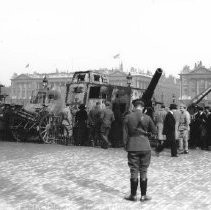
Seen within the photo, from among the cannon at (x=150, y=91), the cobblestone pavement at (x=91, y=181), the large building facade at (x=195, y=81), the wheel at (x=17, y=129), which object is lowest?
the cobblestone pavement at (x=91, y=181)

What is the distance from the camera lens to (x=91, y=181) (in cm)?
813

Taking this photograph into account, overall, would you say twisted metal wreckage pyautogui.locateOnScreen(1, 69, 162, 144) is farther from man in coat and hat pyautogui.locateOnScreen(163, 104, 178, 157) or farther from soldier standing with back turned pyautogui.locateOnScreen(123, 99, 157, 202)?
soldier standing with back turned pyautogui.locateOnScreen(123, 99, 157, 202)

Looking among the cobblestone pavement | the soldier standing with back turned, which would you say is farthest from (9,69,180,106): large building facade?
the soldier standing with back turned

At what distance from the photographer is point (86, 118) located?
1546 centimetres

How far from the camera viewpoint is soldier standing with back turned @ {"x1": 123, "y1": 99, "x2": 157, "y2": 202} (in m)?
6.77

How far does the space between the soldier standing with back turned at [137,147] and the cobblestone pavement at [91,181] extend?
30 centimetres

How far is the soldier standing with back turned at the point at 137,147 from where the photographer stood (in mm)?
6770

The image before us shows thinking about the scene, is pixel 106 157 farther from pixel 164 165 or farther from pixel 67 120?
pixel 67 120

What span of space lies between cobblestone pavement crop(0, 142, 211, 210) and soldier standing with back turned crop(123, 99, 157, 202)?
30 cm

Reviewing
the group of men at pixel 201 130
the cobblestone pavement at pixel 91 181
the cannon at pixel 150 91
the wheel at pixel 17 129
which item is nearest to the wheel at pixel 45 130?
the wheel at pixel 17 129

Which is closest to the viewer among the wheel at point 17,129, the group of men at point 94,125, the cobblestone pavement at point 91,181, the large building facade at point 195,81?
the cobblestone pavement at point 91,181

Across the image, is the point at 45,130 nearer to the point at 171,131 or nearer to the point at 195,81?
the point at 171,131

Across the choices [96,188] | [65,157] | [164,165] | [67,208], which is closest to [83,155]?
[65,157]

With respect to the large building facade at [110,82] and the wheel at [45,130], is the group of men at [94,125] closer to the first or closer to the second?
the wheel at [45,130]
